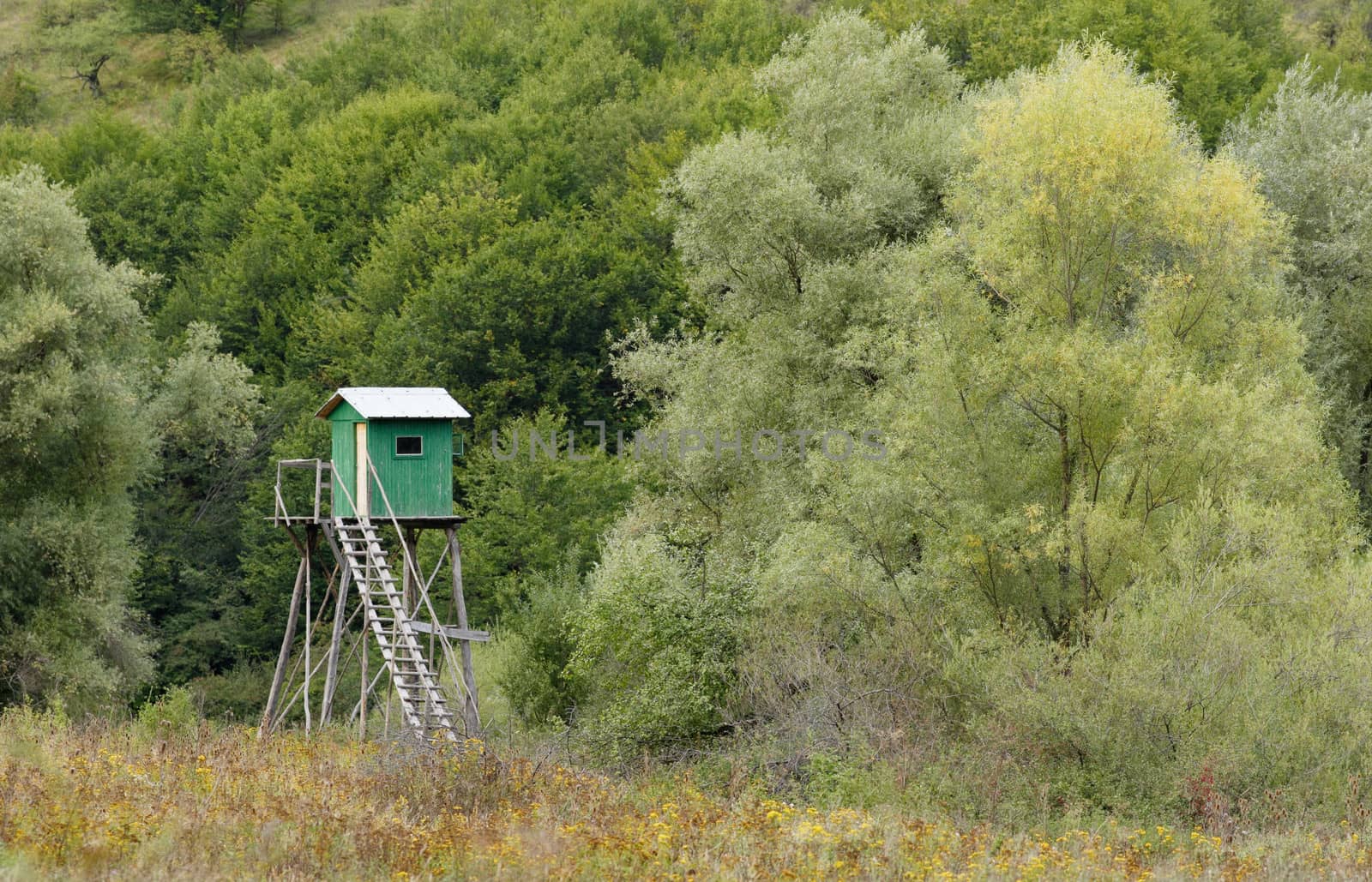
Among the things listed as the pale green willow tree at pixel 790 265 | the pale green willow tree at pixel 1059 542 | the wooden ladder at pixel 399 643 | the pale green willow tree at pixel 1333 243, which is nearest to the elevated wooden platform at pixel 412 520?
the wooden ladder at pixel 399 643

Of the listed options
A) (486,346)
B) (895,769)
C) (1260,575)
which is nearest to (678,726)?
(895,769)

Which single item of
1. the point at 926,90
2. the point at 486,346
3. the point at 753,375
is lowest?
the point at 486,346

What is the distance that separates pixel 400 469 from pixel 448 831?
14885 millimetres

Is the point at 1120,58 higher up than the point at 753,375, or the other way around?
the point at 1120,58

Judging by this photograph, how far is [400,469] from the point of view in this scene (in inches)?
1051

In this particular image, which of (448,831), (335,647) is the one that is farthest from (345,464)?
(448,831)

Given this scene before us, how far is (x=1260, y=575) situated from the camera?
20.2m

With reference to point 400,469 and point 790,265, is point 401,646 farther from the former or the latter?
point 790,265

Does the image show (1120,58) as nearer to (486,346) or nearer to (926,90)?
(926,90)

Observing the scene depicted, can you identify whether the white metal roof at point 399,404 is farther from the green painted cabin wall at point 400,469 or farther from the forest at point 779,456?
the forest at point 779,456

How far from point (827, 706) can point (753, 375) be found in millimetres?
10780

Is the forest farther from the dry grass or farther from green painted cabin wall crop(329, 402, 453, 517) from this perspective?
green painted cabin wall crop(329, 402, 453, 517)

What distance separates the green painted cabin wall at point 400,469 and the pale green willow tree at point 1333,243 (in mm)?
20619

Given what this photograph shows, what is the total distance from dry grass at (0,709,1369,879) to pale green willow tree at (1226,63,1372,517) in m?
22.9
